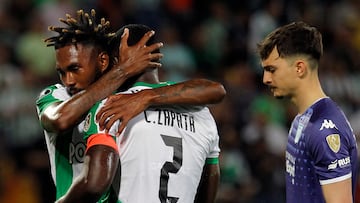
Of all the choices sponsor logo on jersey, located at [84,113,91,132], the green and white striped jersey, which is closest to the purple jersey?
the green and white striped jersey

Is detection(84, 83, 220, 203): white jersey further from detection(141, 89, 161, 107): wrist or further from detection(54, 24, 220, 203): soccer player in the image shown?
detection(141, 89, 161, 107): wrist

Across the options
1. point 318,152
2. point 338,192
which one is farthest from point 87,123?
point 338,192

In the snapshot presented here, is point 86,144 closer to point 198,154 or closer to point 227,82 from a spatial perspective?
point 198,154

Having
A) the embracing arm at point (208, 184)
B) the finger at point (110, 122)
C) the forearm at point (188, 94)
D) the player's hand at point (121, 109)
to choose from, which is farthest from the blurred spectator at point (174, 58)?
the finger at point (110, 122)

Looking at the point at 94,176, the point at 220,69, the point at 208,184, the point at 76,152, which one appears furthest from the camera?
the point at 220,69

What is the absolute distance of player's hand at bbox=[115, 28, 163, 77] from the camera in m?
4.53

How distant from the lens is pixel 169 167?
14.8 ft

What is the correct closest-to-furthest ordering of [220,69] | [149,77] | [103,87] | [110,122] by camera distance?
[110,122], [103,87], [149,77], [220,69]

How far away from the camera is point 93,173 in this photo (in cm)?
→ 411

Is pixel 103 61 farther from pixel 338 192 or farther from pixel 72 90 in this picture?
pixel 338 192

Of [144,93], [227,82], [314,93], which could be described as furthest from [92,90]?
[227,82]

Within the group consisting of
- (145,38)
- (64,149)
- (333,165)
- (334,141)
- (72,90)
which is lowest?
(333,165)

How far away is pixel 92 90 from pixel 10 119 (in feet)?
18.2

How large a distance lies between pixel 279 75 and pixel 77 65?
1.19 meters
